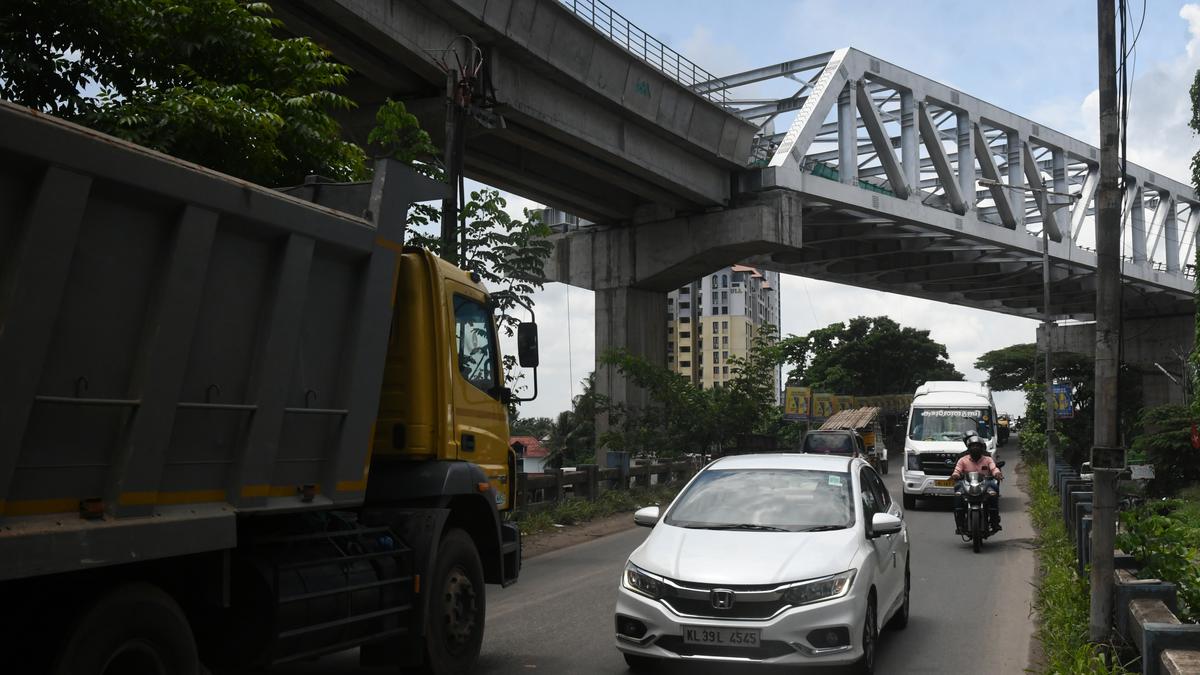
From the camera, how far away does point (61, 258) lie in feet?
14.0

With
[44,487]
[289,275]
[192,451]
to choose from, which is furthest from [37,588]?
[289,275]

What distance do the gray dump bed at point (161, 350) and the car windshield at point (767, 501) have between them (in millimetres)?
2701

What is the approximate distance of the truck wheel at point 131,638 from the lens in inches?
170

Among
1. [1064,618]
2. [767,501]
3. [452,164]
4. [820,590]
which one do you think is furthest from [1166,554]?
[452,164]

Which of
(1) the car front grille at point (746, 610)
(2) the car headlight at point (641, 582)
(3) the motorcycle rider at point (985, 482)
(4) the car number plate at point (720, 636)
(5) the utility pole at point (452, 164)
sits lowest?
(4) the car number plate at point (720, 636)

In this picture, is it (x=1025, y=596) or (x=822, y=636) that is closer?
(x=822, y=636)

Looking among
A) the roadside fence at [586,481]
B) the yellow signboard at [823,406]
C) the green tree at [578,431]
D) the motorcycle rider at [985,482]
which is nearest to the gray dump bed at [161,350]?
the roadside fence at [586,481]

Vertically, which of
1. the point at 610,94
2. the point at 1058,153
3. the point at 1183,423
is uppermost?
the point at 1058,153

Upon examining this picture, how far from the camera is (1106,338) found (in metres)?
8.23

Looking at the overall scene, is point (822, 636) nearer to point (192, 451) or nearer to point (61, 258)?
point (192, 451)

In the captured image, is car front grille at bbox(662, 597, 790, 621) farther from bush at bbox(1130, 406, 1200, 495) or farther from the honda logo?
bush at bbox(1130, 406, 1200, 495)

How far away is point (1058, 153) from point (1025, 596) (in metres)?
44.2

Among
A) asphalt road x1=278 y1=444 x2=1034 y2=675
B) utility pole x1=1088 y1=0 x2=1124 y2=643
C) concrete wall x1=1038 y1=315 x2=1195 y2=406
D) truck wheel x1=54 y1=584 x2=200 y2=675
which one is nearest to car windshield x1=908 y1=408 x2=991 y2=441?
asphalt road x1=278 y1=444 x2=1034 y2=675

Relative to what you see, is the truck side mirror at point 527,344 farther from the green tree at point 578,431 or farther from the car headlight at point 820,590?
the green tree at point 578,431
